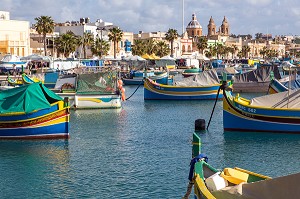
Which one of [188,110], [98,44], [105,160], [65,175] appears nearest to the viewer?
[65,175]

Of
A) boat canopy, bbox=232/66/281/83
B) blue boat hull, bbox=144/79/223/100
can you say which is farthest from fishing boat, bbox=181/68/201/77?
blue boat hull, bbox=144/79/223/100

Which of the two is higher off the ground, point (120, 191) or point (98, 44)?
point (98, 44)

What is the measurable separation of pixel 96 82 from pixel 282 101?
63.2ft

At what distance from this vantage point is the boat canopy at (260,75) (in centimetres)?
7256

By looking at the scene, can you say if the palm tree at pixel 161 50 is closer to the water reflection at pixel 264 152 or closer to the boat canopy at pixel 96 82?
the boat canopy at pixel 96 82

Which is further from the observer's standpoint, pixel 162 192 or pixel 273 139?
pixel 273 139

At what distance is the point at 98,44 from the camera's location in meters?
120

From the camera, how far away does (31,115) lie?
33.0 m

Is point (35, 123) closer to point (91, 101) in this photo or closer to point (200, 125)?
point (200, 125)

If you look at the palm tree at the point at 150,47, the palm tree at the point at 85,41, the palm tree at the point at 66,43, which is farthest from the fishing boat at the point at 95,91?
the palm tree at the point at 150,47

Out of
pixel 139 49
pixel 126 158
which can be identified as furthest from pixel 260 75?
pixel 139 49

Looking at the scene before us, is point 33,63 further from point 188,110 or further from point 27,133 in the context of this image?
point 27,133

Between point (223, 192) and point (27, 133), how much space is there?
66.8 ft

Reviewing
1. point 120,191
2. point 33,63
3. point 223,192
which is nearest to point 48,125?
point 120,191
